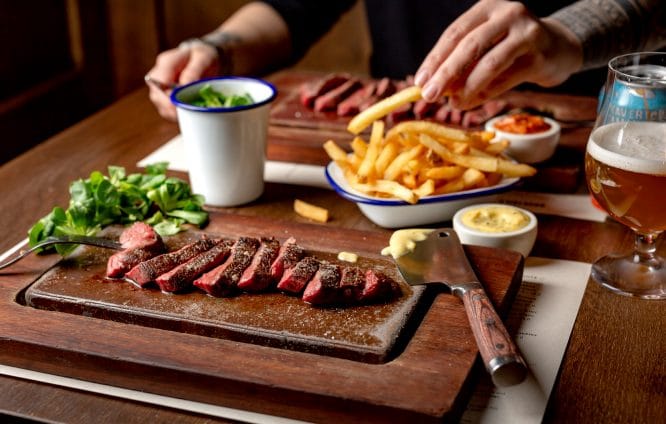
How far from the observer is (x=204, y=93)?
2.22 metres

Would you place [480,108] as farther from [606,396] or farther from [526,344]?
[606,396]

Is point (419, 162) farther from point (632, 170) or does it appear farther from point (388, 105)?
point (632, 170)

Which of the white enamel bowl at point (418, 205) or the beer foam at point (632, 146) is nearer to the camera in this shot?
the beer foam at point (632, 146)

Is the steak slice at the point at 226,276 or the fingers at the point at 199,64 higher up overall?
the fingers at the point at 199,64

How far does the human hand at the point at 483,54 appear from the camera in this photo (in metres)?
2.04

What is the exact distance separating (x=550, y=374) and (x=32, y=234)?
1.21m

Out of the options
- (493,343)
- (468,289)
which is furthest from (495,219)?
(493,343)

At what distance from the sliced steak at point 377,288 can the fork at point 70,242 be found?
607 millimetres

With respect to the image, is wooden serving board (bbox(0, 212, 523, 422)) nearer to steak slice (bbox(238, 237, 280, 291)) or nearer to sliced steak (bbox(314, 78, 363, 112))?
steak slice (bbox(238, 237, 280, 291))

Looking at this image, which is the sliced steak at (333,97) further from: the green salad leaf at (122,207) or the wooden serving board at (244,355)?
the wooden serving board at (244,355)

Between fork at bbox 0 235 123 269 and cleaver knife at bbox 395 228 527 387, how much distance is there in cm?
67

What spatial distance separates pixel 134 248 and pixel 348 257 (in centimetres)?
47

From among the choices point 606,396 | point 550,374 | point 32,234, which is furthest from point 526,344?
point 32,234

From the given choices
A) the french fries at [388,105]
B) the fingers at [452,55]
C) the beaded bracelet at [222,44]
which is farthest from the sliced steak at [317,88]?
the fingers at [452,55]
